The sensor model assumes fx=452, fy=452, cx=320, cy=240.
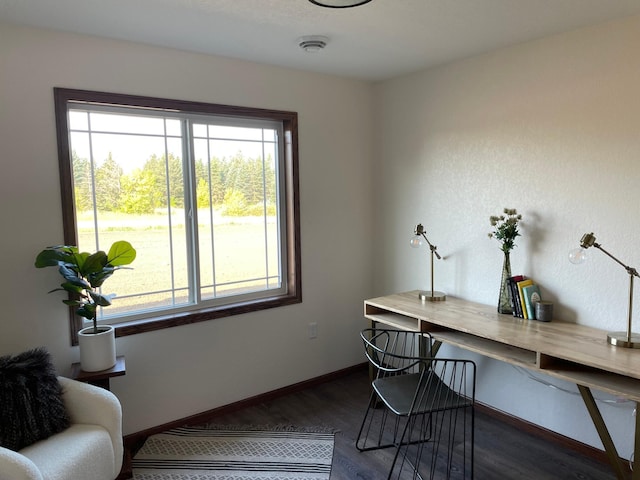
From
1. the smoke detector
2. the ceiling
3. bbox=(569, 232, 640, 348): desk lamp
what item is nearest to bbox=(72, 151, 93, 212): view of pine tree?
the ceiling

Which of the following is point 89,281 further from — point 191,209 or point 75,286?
point 191,209

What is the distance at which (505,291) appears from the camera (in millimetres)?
2688

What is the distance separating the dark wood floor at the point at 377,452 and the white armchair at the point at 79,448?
0.97 meters

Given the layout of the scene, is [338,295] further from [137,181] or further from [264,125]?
[137,181]

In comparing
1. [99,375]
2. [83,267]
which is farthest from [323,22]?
[99,375]

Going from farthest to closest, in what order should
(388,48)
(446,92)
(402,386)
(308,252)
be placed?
1. (308,252)
2. (446,92)
3. (388,48)
4. (402,386)

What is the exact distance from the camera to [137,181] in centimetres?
275

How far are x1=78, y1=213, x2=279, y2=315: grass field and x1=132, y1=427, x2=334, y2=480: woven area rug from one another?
0.85 m

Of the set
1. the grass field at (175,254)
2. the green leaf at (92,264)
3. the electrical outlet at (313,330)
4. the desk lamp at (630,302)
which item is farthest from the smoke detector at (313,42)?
the electrical outlet at (313,330)

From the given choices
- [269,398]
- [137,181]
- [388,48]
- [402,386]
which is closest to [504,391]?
[402,386]

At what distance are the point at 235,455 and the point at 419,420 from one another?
1.20 m

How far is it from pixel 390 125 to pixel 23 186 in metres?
2.48

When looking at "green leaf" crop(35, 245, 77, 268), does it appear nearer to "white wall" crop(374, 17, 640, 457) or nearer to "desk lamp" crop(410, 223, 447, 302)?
"desk lamp" crop(410, 223, 447, 302)

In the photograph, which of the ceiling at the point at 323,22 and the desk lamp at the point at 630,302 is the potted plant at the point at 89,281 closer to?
the ceiling at the point at 323,22
